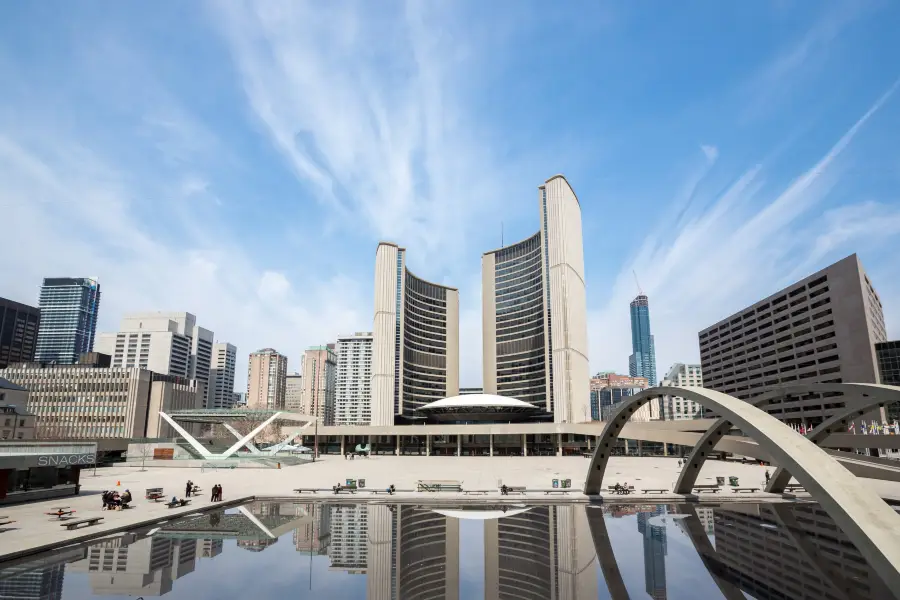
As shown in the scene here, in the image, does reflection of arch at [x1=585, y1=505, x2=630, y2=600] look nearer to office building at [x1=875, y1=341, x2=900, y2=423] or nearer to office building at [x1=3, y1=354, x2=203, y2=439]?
office building at [x1=875, y1=341, x2=900, y2=423]

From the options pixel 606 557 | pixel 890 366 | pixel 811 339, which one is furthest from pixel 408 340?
pixel 606 557

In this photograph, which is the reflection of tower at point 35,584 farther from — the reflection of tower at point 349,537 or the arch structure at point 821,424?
the arch structure at point 821,424

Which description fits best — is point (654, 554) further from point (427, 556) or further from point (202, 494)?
point (202, 494)

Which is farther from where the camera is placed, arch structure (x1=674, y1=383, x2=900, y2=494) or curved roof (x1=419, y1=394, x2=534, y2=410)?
curved roof (x1=419, y1=394, x2=534, y2=410)

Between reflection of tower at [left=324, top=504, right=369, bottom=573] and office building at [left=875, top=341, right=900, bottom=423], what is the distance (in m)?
102

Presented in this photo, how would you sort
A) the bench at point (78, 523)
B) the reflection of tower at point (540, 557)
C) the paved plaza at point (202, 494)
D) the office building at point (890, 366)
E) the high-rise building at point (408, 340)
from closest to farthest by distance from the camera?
the reflection of tower at point (540, 557), the paved plaza at point (202, 494), the bench at point (78, 523), the office building at point (890, 366), the high-rise building at point (408, 340)

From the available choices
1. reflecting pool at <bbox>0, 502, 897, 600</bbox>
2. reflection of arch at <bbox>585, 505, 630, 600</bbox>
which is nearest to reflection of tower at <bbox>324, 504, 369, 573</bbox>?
reflecting pool at <bbox>0, 502, 897, 600</bbox>

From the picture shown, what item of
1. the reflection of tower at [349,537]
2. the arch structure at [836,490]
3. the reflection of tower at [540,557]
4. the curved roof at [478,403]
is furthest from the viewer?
the curved roof at [478,403]

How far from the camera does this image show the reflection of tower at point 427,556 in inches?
571

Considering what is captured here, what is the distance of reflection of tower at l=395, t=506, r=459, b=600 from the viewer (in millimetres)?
14508

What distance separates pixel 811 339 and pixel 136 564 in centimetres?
12271

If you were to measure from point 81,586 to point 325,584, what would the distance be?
6390mm

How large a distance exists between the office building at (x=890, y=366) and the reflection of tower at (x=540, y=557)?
317ft

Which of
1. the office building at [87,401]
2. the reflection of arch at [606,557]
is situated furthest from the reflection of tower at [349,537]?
the office building at [87,401]
